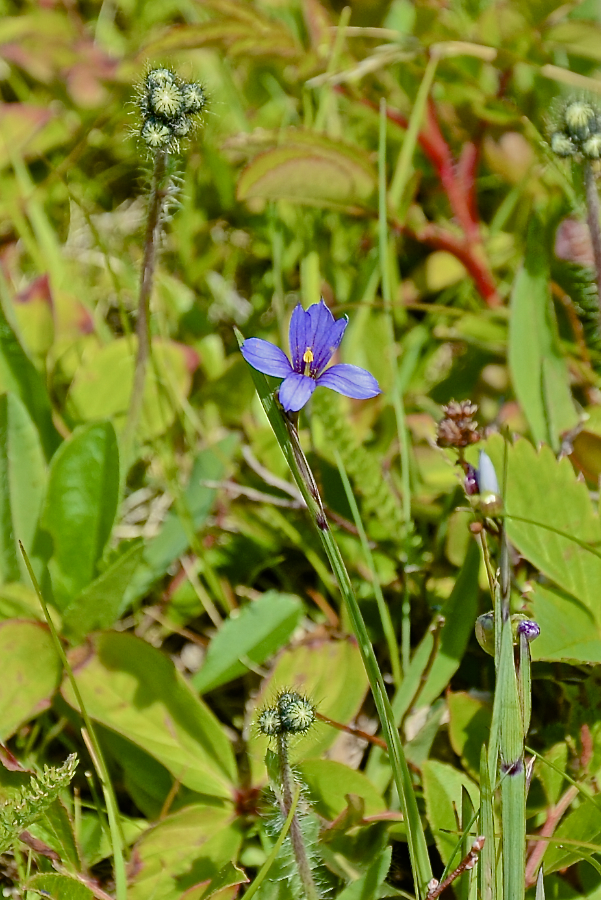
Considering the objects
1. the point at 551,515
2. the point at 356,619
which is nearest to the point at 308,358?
the point at 356,619

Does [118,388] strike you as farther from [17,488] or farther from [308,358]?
[308,358]

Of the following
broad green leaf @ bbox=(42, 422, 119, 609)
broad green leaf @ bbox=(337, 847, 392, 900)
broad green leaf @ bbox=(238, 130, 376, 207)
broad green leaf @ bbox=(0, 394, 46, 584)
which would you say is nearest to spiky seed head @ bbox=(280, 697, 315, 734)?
broad green leaf @ bbox=(337, 847, 392, 900)

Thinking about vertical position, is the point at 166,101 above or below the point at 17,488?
above

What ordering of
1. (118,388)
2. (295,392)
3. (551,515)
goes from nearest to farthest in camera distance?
1. (295,392)
2. (551,515)
3. (118,388)

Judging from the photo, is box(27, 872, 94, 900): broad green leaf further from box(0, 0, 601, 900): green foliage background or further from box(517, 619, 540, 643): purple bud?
box(517, 619, 540, 643): purple bud

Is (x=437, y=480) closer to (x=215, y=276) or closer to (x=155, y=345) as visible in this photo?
(x=155, y=345)

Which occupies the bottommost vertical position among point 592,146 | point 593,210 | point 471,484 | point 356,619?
point 356,619
